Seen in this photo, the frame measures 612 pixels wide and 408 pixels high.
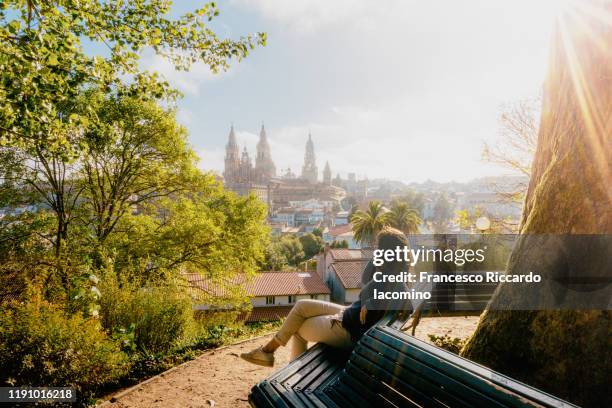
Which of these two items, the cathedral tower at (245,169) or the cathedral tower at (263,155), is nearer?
the cathedral tower at (245,169)

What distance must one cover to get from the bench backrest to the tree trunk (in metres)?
1.77

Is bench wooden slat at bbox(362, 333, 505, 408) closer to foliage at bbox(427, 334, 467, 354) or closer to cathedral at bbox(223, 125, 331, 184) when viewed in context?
foliage at bbox(427, 334, 467, 354)

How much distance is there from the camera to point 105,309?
629cm

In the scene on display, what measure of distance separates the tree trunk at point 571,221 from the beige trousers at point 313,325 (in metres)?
1.62

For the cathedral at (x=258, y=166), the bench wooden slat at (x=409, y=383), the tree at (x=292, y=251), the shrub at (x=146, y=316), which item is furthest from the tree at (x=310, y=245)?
the cathedral at (x=258, y=166)

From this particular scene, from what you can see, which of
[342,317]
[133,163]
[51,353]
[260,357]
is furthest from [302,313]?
[133,163]

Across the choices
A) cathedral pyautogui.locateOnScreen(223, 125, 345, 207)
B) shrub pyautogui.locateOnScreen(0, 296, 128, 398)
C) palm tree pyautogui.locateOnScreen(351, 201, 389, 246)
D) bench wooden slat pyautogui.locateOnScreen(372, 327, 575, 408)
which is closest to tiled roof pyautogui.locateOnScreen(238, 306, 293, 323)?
palm tree pyautogui.locateOnScreen(351, 201, 389, 246)

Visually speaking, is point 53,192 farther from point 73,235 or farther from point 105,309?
point 105,309

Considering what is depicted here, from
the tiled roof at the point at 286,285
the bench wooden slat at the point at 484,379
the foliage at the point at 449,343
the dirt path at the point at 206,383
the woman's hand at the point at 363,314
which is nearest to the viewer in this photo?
the bench wooden slat at the point at 484,379

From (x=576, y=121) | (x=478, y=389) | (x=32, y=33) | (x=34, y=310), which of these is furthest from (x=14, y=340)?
(x=576, y=121)

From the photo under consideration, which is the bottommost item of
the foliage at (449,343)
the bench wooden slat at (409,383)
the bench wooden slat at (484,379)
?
the foliage at (449,343)

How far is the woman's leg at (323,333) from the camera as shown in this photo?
11.2 feet

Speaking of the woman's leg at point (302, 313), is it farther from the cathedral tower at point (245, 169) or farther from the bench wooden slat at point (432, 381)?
the cathedral tower at point (245, 169)

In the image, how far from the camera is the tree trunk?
9.66ft
